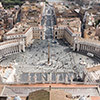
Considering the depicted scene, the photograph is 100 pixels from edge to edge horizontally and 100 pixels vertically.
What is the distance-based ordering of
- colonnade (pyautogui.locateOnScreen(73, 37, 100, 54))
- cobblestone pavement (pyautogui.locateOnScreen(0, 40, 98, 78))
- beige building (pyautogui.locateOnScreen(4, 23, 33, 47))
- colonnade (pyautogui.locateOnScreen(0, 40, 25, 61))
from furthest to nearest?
beige building (pyautogui.locateOnScreen(4, 23, 33, 47))
colonnade (pyautogui.locateOnScreen(73, 37, 100, 54))
colonnade (pyautogui.locateOnScreen(0, 40, 25, 61))
cobblestone pavement (pyautogui.locateOnScreen(0, 40, 98, 78))

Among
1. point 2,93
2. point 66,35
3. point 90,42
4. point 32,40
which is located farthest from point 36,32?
point 2,93

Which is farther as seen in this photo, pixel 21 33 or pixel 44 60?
pixel 21 33

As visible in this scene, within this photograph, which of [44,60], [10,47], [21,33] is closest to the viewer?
[44,60]

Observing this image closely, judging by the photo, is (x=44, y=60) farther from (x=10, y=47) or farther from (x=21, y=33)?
(x=21, y=33)

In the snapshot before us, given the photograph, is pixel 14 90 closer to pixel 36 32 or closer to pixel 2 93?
pixel 2 93

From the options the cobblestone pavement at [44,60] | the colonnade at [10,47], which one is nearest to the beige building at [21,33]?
the colonnade at [10,47]

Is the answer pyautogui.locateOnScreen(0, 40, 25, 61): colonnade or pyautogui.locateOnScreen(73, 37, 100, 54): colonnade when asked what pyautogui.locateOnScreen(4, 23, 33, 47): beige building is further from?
pyautogui.locateOnScreen(73, 37, 100, 54): colonnade

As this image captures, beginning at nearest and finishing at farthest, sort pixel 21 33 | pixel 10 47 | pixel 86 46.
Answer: pixel 10 47 → pixel 86 46 → pixel 21 33

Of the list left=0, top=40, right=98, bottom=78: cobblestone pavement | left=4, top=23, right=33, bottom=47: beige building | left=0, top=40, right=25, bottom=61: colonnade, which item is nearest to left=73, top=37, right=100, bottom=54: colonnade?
left=0, top=40, right=98, bottom=78: cobblestone pavement

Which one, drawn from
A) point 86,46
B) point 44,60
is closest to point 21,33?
point 44,60

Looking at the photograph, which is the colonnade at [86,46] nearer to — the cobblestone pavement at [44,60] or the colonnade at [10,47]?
the cobblestone pavement at [44,60]

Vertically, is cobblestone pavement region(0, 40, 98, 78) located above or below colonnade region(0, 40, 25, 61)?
below
